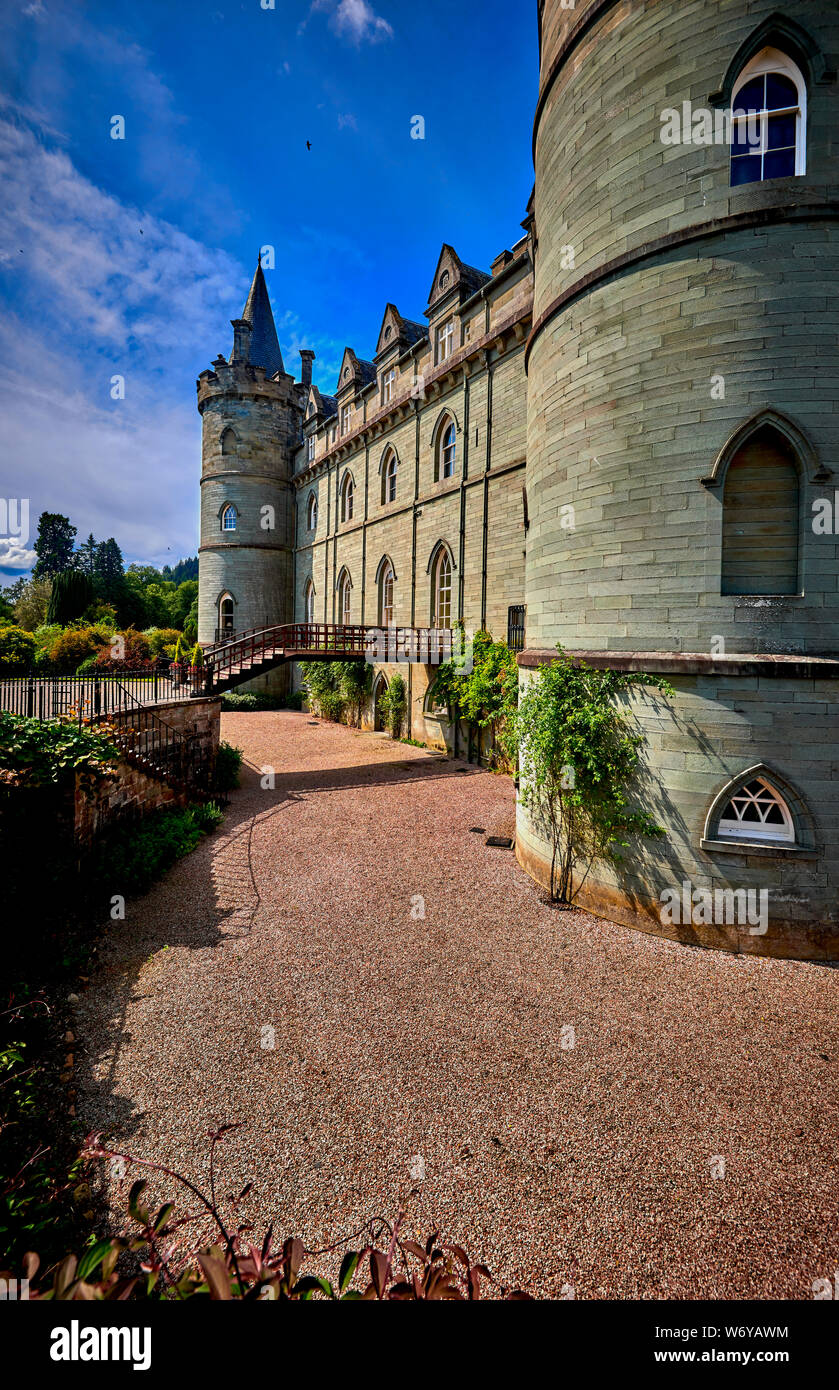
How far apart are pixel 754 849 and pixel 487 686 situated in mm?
9506

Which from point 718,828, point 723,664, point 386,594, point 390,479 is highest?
point 390,479

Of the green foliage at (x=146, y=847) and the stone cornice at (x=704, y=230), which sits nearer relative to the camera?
the stone cornice at (x=704, y=230)

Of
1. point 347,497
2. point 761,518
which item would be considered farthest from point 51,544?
point 761,518

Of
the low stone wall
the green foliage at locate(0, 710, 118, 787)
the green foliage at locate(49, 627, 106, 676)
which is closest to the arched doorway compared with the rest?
the low stone wall

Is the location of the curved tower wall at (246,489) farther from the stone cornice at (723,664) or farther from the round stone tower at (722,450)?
the stone cornice at (723,664)

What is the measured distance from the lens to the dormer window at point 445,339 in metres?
18.7

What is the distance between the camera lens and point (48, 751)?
7504 millimetres

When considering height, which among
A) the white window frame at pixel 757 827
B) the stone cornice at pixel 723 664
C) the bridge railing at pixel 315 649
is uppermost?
the bridge railing at pixel 315 649

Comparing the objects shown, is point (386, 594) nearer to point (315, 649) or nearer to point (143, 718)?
point (315, 649)

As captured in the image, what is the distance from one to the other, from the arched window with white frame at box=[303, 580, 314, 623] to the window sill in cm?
2546

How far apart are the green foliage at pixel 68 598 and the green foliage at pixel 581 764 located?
38458 mm

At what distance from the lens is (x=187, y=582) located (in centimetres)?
6694

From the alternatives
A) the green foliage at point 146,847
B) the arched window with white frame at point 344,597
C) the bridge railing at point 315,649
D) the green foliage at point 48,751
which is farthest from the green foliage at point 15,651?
the green foliage at point 48,751

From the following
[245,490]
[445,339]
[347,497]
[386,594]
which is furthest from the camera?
[245,490]
